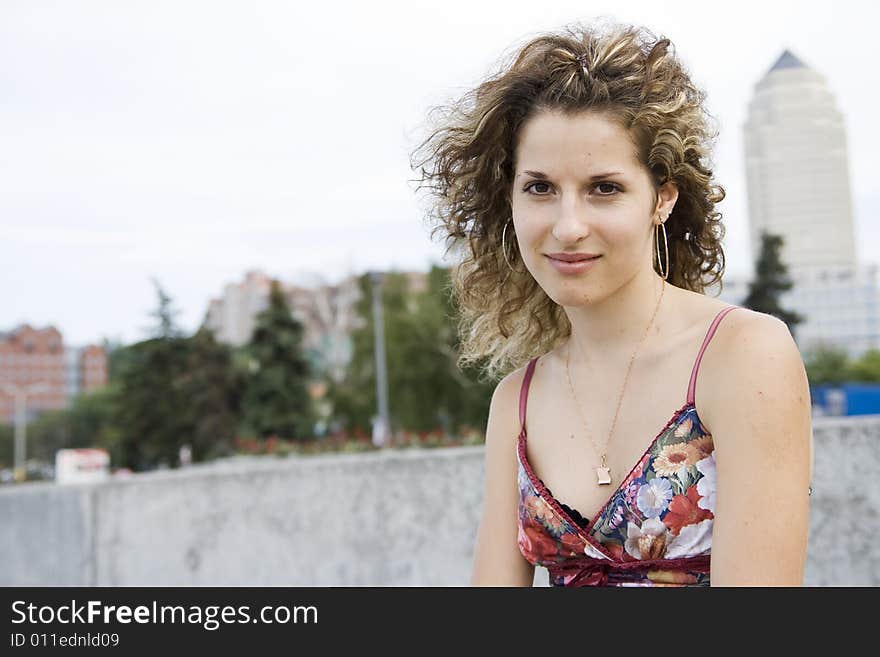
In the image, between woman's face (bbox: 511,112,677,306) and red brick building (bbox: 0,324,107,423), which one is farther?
red brick building (bbox: 0,324,107,423)

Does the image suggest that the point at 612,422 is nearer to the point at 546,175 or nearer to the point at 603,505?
the point at 603,505

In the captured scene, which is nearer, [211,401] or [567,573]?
[567,573]

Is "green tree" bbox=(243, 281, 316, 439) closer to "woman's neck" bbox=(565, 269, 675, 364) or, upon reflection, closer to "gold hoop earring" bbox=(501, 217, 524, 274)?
"gold hoop earring" bbox=(501, 217, 524, 274)

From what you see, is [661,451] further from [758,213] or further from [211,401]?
A: [758,213]

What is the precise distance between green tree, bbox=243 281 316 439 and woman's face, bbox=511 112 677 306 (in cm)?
4326

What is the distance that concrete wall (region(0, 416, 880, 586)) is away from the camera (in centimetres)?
355

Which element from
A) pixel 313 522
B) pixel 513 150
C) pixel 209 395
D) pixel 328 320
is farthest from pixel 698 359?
pixel 328 320

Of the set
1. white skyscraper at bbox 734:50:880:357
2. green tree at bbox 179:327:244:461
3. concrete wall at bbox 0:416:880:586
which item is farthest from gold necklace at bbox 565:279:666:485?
white skyscraper at bbox 734:50:880:357

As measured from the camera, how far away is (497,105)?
230 centimetres

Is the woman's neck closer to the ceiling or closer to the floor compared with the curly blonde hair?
closer to the floor

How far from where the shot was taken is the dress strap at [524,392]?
247 centimetres
